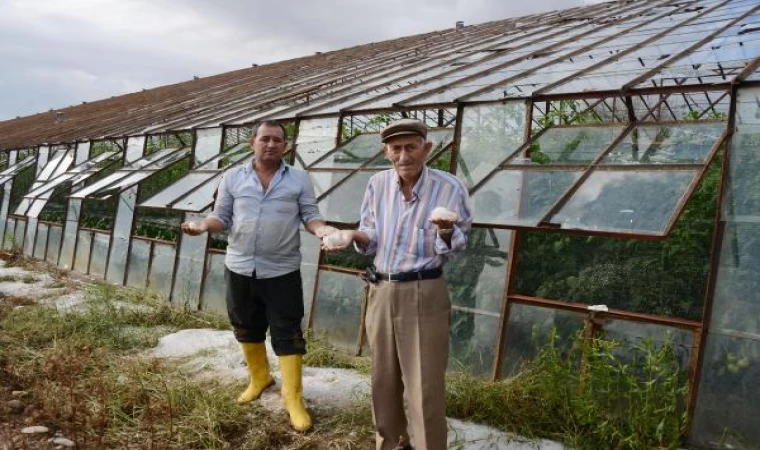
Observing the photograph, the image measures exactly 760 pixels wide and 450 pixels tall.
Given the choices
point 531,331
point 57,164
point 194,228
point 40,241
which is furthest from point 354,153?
point 57,164

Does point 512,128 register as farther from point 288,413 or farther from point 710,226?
point 288,413

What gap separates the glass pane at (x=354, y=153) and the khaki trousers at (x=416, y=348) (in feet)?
10.9

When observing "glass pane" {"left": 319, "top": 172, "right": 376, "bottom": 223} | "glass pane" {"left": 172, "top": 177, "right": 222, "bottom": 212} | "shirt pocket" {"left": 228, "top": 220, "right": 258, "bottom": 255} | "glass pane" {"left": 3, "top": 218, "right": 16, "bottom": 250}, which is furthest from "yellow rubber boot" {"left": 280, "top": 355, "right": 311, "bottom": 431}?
"glass pane" {"left": 3, "top": 218, "right": 16, "bottom": 250}

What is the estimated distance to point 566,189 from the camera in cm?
426

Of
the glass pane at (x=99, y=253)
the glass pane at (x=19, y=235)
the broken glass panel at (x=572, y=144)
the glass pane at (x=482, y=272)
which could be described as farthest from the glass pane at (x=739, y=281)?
the glass pane at (x=19, y=235)

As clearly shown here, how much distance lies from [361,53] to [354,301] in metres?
8.92

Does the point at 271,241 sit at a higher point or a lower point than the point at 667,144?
lower

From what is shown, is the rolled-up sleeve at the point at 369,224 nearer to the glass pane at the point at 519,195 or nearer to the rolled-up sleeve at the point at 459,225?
the rolled-up sleeve at the point at 459,225

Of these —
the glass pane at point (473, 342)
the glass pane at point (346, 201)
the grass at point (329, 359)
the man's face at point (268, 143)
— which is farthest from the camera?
the glass pane at point (346, 201)

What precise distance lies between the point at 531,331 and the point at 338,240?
7.61 feet

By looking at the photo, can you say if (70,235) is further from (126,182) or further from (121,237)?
(126,182)

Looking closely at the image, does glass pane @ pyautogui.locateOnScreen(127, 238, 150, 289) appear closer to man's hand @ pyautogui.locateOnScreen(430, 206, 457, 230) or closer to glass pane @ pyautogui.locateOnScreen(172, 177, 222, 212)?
glass pane @ pyautogui.locateOnScreen(172, 177, 222, 212)

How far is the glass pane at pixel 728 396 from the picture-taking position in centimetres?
381

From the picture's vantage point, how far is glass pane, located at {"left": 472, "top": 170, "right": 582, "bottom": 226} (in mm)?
4238
